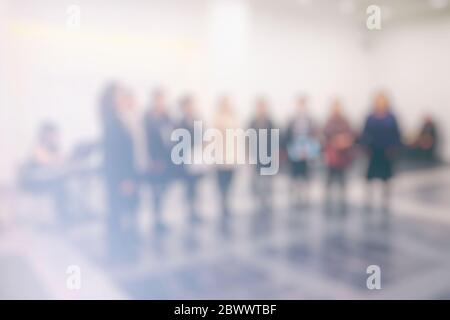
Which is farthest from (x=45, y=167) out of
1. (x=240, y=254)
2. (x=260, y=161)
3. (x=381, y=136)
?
(x=381, y=136)

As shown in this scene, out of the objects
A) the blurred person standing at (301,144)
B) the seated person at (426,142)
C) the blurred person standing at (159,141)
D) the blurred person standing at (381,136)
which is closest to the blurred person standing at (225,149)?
the blurred person standing at (159,141)

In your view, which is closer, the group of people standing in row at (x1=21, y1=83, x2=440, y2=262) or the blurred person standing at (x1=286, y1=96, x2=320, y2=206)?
the group of people standing in row at (x1=21, y1=83, x2=440, y2=262)

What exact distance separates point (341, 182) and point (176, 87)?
2150mm

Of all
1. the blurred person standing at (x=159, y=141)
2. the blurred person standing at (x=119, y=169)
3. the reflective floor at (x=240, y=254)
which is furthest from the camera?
the blurred person standing at (x=159, y=141)

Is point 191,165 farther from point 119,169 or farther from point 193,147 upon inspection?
point 119,169

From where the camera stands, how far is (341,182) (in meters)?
4.84

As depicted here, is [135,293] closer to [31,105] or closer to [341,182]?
[31,105]

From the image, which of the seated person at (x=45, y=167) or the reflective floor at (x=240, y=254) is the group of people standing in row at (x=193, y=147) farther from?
the seated person at (x=45, y=167)

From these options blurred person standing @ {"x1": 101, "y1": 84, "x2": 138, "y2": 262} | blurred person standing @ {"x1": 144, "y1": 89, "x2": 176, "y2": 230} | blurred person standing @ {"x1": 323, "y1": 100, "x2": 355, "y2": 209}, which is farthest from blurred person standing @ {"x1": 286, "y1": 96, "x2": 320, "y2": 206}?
blurred person standing @ {"x1": 101, "y1": 84, "x2": 138, "y2": 262}

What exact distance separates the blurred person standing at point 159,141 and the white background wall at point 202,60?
1.90ft

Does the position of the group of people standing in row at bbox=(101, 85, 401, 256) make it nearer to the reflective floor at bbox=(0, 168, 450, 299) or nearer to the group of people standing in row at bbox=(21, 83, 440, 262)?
the group of people standing in row at bbox=(21, 83, 440, 262)

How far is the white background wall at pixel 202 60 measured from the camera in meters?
3.78

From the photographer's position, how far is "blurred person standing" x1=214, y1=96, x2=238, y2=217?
356cm

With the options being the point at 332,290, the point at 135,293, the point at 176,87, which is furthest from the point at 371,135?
the point at 135,293
